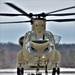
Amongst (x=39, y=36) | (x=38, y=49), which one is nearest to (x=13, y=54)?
(x=39, y=36)

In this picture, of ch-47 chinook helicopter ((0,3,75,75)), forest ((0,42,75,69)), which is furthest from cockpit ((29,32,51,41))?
forest ((0,42,75,69))

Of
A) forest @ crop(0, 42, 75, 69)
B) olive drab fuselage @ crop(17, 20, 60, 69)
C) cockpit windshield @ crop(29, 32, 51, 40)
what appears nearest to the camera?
olive drab fuselage @ crop(17, 20, 60, 69)

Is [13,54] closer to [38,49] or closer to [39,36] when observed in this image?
[39,36]

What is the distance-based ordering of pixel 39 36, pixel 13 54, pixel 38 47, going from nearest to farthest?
pixel 38 47 → pixel 39 36 → pixel 13 54

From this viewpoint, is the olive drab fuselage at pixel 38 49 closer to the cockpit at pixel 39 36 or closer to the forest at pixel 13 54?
the cockpit at pixel 39 36

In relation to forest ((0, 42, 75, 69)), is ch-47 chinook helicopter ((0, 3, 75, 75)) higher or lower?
higher

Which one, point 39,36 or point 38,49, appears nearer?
point 38,49

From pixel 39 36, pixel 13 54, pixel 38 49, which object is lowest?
pixel 13 54

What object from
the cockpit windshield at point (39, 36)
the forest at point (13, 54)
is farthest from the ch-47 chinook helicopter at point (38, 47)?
the forest at point (13, 54)

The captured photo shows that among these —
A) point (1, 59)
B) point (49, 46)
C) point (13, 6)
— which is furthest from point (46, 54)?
point (1, 59)

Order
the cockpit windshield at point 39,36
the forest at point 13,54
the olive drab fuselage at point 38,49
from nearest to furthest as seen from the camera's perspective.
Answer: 1. the olive drab fuselage at point 38,49
2. the cockpit windshield at point 39,36
3. the forest at point 13,54

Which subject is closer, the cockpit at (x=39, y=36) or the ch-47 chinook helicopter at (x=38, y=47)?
the ch-47 chinook helicopter at (x=38, y=47)

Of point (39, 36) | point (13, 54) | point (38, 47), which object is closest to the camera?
point (38, 47)

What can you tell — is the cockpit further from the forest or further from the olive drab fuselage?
the forest
